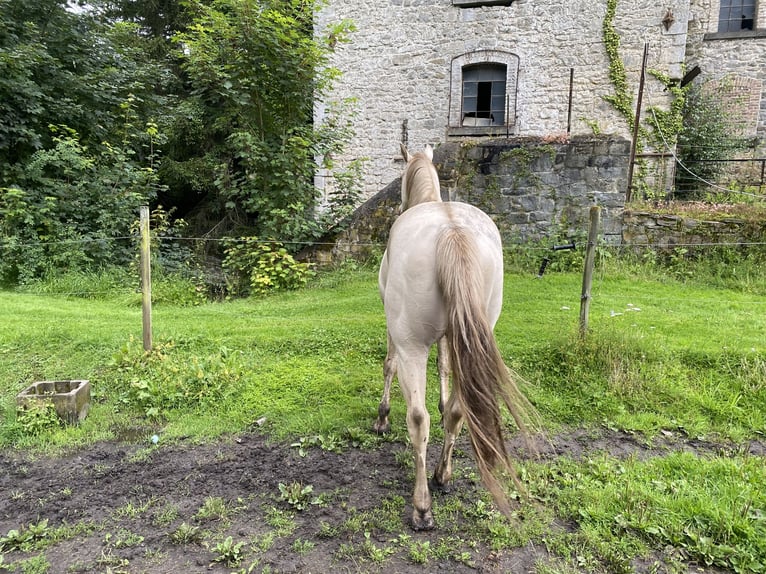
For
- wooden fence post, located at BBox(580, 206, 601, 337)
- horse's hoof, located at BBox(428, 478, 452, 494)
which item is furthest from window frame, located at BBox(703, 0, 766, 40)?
horse's hoof, located at BBox(428, 478, 452, 494)

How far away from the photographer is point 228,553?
2.12m

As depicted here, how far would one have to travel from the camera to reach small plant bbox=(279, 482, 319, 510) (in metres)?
2.52

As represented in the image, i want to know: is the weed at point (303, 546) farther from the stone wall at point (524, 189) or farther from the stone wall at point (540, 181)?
the stone wall at point (540, 181)

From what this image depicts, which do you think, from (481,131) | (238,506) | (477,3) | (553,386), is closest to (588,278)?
(553,386)

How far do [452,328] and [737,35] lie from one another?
47.6 ft

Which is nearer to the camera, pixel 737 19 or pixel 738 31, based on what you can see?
pixel 738 31

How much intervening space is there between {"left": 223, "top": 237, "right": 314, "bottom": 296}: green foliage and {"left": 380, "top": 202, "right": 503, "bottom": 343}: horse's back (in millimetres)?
5130

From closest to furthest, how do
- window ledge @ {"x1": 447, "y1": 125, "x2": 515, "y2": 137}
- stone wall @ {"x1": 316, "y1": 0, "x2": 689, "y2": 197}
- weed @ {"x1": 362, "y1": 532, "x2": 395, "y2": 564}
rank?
1. weed @ {"x1": 362, "y1": 532, "x2": 395, "y2": 564}
2. stone wall @ {"x1": 316, "y1": 0, "x2": 689, "y2": 197}
3. window ledge @ {"x1": 447, "y1": 125, "x2": 515, "y2": 137}

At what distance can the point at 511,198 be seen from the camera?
7.88 metres

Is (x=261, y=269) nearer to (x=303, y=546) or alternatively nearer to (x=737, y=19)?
(x=303, y=546)

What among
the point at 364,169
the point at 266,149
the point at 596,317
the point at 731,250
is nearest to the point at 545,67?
the point at 364,169

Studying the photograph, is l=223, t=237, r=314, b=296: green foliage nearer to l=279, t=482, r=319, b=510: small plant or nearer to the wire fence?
the wire fence

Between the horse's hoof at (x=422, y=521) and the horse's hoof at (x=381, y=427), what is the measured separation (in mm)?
937

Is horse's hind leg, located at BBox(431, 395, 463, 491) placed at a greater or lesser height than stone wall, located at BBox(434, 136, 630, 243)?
lesser
